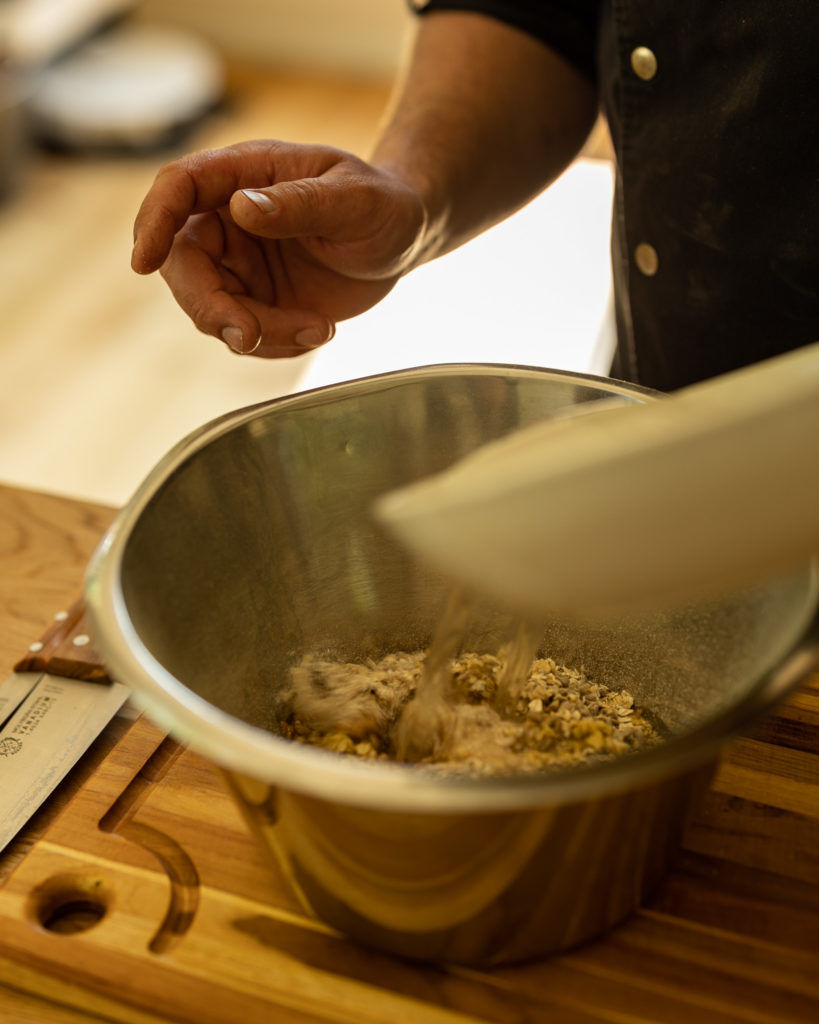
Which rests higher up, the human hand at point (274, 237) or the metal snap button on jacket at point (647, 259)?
the human hand at point (274, 237)

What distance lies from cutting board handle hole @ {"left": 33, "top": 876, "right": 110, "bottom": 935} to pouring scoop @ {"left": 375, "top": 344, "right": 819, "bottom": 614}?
31 cm

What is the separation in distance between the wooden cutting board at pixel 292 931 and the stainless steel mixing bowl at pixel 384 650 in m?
0.02

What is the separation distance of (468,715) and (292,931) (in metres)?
0.16

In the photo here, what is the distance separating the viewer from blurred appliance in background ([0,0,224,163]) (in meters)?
3.02

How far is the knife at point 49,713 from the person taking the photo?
2.21 feet

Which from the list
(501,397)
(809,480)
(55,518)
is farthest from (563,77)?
(809,480)

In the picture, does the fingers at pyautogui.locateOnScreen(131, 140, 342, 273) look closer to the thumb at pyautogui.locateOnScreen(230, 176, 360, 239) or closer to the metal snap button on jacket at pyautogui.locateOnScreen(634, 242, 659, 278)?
the thumb at pyautogui.locateOnScreen(230, 176, 360, 239)

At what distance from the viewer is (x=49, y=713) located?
73 centimetres

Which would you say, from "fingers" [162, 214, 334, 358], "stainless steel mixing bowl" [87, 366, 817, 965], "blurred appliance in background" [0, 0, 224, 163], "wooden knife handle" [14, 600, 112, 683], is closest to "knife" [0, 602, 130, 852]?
"wooden knife handle" [14, 600, 112, 683]

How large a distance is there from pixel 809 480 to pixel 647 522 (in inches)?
2.7

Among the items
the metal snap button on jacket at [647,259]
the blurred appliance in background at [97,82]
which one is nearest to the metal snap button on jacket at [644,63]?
the metal snap button on jacket at [647,259]

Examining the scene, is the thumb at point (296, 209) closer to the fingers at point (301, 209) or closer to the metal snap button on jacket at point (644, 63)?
the fingers at point (301, 209)

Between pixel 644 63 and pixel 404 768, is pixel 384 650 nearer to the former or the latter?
pixel 404 768

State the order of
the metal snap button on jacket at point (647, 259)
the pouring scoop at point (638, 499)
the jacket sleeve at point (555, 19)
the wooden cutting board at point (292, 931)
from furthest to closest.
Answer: the jacket sleeve at point (555, 19) < the metal snap button on jacket at point (647, 259) < the wooden cutting board at point (292, 931) < the pouring scoop at point (638, 499)
